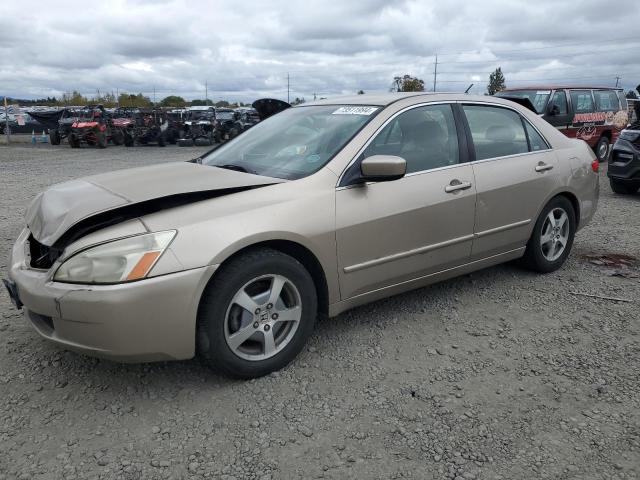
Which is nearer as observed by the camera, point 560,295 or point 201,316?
point 201,316

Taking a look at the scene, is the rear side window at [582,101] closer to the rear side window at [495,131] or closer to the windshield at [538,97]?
the windshield at [538,97]

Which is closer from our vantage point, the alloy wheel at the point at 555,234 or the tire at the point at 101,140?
the alloy wheel at the point at 555,234

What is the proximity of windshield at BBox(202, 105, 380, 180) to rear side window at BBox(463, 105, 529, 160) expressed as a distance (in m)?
0.86

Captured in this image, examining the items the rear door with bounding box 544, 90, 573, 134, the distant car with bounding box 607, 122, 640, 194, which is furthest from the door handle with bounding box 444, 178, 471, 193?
the rear door with bounding box 544, 90, 573, 134

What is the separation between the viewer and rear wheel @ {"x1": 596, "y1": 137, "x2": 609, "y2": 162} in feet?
42.9

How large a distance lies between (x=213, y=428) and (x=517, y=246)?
9.19ft

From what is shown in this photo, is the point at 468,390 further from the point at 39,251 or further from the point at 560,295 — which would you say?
the point at 39,251

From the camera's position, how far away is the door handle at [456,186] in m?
3.60

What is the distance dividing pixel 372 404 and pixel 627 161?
7.63m

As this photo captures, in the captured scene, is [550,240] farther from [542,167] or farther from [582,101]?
[582,101]

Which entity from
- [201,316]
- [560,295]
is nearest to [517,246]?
[560,295]

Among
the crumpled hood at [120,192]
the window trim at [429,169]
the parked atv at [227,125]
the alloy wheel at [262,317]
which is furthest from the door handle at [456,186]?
the parked atv at [227,125]

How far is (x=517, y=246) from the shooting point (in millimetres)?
4246

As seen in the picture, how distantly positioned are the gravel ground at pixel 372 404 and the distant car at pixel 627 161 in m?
5.30
